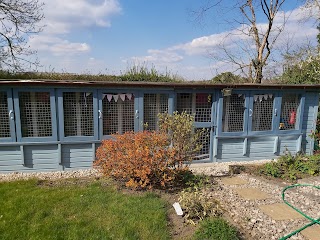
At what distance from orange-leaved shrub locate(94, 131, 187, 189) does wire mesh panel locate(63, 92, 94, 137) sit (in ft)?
4.84

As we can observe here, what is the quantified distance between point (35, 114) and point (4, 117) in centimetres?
67

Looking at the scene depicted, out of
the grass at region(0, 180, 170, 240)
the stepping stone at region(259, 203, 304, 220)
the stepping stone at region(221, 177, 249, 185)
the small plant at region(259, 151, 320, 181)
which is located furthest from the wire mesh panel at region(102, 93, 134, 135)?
the stepping stone at region(259, 203, 304, 220)

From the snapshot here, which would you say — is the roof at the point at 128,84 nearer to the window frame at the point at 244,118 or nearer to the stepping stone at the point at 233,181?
the window frame at the point at 244,118

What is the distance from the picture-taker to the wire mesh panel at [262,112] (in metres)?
6.96

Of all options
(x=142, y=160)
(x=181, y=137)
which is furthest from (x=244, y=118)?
(x=142, y=160)

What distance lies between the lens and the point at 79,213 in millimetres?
3621

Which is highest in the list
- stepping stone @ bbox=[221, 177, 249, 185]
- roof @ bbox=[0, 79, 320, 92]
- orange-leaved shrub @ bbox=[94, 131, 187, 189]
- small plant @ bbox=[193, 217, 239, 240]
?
roof @ bbox=[0, 79, 320, 92]

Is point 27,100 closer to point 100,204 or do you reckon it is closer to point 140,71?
point 100,204

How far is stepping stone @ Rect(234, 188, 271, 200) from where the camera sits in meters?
4.46

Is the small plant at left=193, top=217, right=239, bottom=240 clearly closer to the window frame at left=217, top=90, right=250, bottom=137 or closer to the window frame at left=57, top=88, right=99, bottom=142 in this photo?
the window frame at left=57, top=88, right=99, bottom=142

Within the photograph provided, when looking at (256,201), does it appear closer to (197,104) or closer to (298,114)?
(197,104)

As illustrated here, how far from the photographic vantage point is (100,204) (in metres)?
3.90

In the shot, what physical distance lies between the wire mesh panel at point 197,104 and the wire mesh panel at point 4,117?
4.21m

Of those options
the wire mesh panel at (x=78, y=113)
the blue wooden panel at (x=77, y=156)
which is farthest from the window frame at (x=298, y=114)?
the blue wooden panel at (x=77, y=156)
